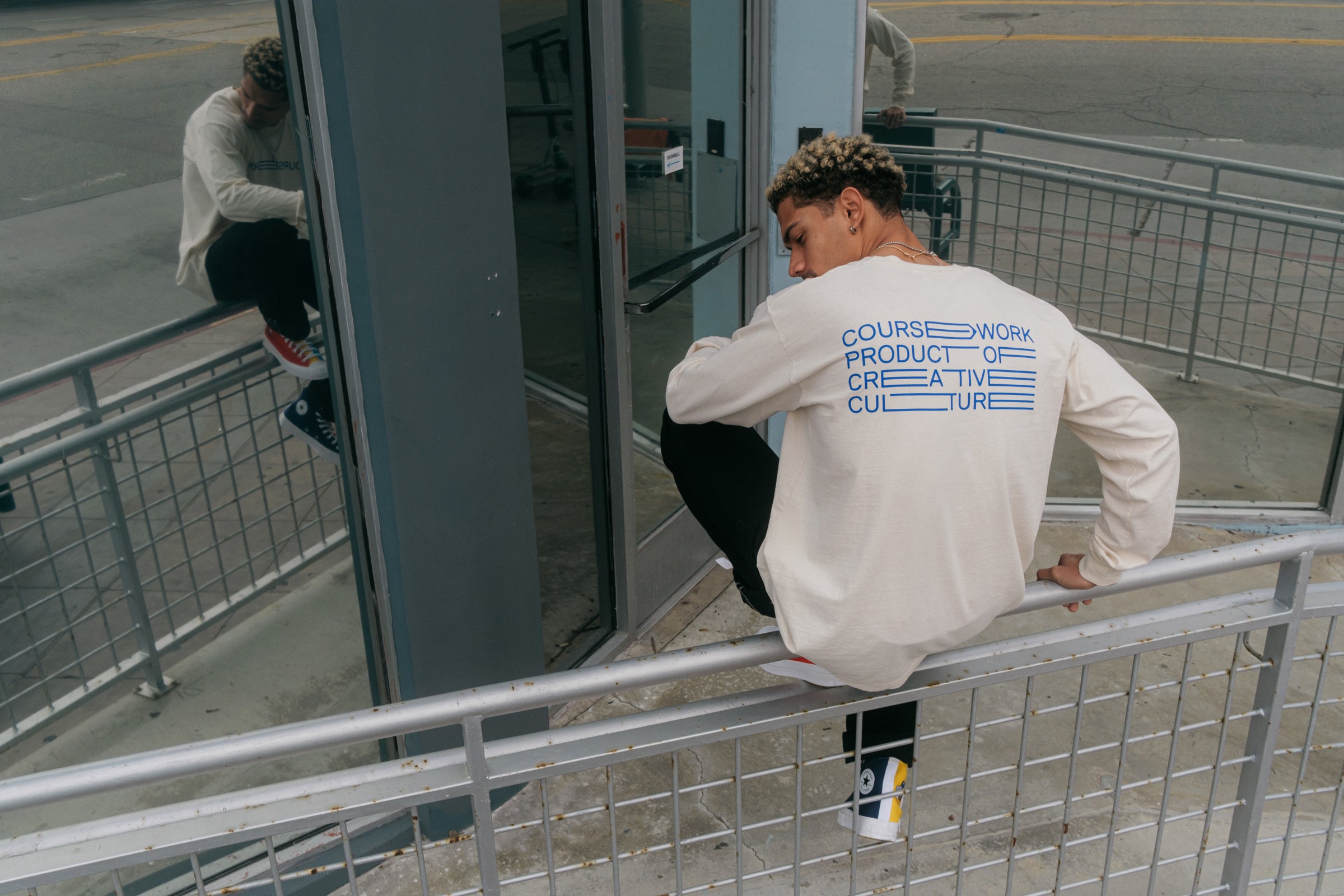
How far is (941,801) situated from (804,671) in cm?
109

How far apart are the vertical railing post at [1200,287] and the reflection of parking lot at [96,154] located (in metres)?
4.34

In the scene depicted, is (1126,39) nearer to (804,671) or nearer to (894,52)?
(894,52)

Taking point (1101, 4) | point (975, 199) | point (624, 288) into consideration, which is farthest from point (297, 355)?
A: point (1101, 4)

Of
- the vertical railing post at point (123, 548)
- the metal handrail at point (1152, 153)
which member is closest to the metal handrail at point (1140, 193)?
the metal handrail at point (1152, 153)

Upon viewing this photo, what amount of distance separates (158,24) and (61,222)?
1.55 ft

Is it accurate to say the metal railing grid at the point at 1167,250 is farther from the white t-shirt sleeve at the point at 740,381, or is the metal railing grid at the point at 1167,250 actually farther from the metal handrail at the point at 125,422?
the metal handrail at the point at 125,422

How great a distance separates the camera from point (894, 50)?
20.9 ft

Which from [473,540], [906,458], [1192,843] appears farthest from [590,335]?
[1192,843]

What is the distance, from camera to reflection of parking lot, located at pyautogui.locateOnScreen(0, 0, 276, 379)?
2.16 meters

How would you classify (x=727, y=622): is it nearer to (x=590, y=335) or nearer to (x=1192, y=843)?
(x=590, y=335)

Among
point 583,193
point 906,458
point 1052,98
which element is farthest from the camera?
point 1052,98

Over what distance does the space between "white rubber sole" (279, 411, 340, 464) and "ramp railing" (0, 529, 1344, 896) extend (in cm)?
91

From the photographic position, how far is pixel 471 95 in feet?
8.73

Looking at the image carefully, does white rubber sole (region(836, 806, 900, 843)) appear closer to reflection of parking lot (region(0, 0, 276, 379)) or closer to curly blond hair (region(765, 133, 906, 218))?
curly blond hair (region(765, 133, 906, 218))
